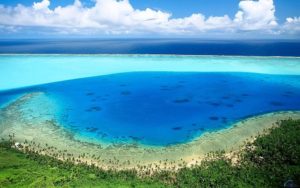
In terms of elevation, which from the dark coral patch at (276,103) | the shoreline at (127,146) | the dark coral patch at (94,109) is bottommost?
the shoreline at (127,146)

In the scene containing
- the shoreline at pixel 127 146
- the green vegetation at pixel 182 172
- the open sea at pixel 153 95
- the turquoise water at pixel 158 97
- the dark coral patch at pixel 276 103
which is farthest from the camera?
the dark coral patch at pixel 276 103

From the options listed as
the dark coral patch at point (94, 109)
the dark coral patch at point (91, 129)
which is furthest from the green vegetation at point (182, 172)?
the dark coral patch at point (94, 109)

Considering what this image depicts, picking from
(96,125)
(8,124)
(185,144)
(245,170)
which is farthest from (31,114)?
(245,170)

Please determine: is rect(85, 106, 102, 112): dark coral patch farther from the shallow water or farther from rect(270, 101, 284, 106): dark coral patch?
rect(270, 101, 284, 106): dark coral patch

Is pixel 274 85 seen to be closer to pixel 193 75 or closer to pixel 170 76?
pixel 193 75

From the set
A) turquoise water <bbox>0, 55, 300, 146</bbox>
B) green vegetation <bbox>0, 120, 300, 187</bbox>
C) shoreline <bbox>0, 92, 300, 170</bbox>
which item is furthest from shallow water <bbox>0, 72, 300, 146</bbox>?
green vegetation <bbox>0, 120, 300, 187</bbox>

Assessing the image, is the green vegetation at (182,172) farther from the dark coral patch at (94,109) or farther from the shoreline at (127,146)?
the dark coral patch at (94,109)
